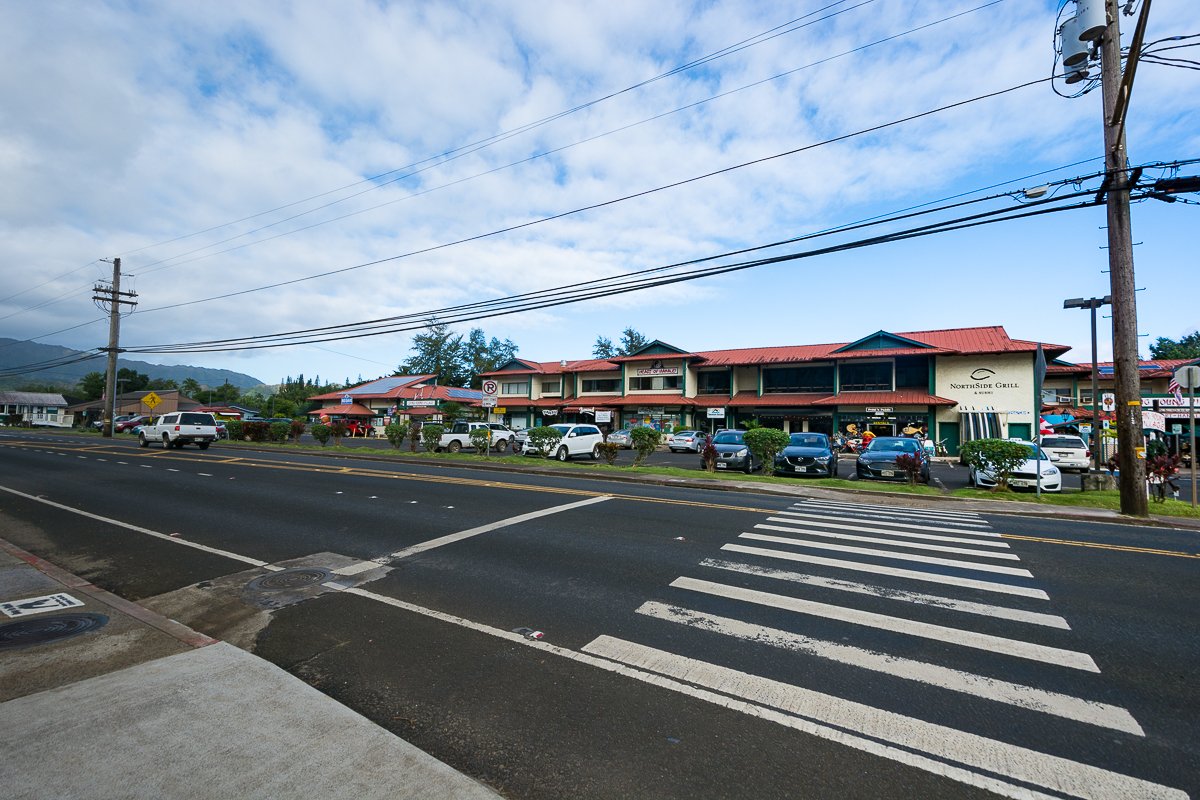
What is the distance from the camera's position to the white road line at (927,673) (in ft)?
11.9

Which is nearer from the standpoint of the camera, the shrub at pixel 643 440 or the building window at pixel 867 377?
the shrub at pixel 643 440

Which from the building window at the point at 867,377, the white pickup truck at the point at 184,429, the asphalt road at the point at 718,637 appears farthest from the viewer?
the building window at the point at 867,377

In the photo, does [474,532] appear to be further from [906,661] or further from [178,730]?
[906,661]

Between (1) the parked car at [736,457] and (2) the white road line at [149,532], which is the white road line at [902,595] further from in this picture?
(1) the parked car at [736,457]

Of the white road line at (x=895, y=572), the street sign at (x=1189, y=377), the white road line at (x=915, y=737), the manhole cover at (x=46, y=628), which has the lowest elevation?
the white road line at (x=915, y=737)

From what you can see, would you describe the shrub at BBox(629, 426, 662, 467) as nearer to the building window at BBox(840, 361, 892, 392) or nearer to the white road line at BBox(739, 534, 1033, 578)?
the white road line at BBox(739, 534, 1033, 578)

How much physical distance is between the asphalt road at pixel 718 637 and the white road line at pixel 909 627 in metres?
0.03

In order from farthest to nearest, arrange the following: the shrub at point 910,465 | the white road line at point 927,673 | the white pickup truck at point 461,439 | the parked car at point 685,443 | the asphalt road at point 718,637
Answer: the parked car at point 685,443, the white pickup truck at point 461,439, the shrub at point 910,465, the white road line at point 927,673, the asphalt road at point 718,637

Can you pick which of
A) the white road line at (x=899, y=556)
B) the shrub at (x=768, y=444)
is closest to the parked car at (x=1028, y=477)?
the shrub at (x=768, y=444)

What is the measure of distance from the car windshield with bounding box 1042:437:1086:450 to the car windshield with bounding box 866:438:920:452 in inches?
368

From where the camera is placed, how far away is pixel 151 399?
117ft

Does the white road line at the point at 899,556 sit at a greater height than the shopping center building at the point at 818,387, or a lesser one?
lesser

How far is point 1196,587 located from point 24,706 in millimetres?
10622

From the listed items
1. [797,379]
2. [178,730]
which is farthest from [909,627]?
[797,379]
